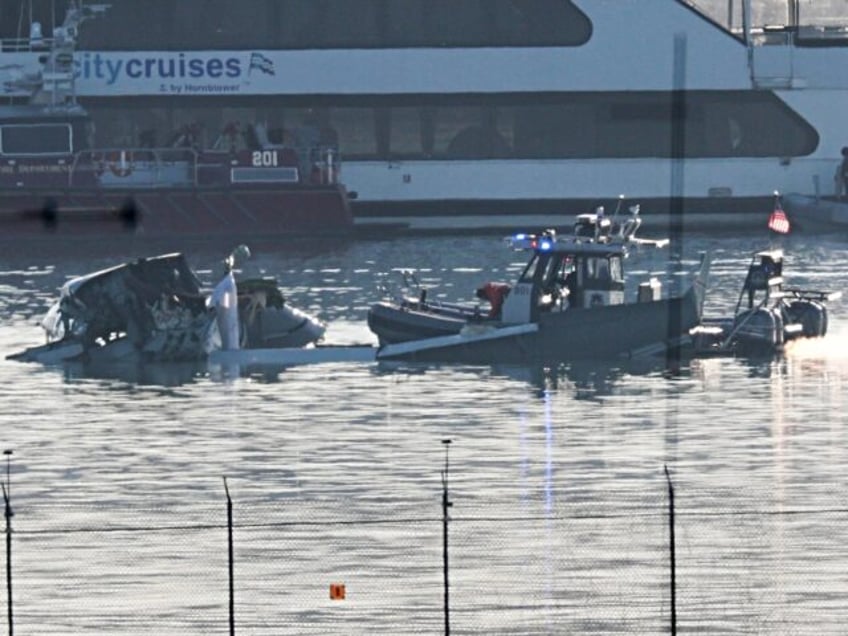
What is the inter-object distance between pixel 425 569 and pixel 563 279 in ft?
50.5

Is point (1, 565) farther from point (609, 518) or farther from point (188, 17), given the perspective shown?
point (188, 17)

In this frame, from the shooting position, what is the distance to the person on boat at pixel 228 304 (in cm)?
3774

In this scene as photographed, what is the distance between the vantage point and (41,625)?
2061cm

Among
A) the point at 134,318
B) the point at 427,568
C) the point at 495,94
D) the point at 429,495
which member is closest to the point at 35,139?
the point at 495,94

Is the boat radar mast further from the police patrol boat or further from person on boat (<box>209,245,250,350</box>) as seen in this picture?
the police patrol boat

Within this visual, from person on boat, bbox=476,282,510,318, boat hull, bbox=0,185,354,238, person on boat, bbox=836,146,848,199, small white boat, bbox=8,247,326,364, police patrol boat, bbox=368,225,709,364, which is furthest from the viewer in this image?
person on boat, bbox=836,146,848,199

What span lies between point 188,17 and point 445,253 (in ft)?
28.8

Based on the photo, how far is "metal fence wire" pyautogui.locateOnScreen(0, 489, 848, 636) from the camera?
20672 millimetres

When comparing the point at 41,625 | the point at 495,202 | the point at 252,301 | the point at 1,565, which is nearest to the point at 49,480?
the point at 1,565

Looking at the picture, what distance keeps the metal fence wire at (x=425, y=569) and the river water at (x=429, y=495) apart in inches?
1.4

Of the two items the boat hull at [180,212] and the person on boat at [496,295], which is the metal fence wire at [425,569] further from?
the boat hull at [180,212]

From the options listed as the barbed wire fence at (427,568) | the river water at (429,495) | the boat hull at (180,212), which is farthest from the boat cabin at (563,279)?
the boat hull at (180,212)

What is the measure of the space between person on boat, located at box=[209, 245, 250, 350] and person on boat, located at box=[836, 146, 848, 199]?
24.7m

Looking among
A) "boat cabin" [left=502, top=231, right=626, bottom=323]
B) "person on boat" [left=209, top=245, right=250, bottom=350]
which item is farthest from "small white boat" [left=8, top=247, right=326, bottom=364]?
"boat cabin" [left=502, top=231, right=626, bottom=323]
